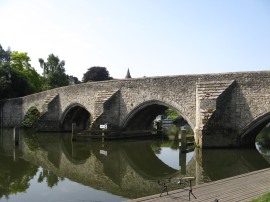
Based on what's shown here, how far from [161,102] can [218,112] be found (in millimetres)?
4108

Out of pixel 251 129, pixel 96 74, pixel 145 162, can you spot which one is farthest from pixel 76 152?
pixel 96 74

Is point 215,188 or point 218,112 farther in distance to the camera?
point 218,112

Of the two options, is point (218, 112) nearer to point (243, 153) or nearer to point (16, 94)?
point (243, 153)

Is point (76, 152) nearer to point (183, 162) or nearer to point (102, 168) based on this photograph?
point (102, 168)

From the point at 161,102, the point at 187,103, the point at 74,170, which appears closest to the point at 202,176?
the point at 74,170

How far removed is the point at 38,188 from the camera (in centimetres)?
1000

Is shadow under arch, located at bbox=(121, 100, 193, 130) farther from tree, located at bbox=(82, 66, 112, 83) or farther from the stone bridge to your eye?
tree, located at bbox=(82, 66, 112, 83)

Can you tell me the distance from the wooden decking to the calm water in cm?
188

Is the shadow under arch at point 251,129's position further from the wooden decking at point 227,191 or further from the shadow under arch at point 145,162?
the wooden decking at point 227,191

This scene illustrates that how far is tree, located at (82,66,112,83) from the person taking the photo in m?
53.4

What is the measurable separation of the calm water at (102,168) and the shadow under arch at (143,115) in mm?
2666

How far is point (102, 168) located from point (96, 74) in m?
41.4

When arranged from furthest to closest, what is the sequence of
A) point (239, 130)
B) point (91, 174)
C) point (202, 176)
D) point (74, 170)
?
point (239, 130) < point (74, 170) < point (91, 174) < point (202, 176)

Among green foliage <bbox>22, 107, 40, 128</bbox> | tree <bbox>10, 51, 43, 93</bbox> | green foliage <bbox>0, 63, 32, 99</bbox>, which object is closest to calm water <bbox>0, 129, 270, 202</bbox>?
green foliage <bbox>22, 107, 40, 128</bbox>
